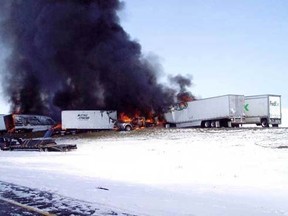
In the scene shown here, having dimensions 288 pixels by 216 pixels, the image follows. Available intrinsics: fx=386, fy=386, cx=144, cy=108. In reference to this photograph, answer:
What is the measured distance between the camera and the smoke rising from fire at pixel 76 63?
5988cm

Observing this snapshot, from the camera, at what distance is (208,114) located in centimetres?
4625

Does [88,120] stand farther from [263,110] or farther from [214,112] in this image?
[263,110]

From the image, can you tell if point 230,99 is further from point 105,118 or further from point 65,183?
point 65,183

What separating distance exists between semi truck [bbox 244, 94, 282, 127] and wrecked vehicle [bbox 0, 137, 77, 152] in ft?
84.0

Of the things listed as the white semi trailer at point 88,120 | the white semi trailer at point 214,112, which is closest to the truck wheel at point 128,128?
the white semi trailer at point 88,120

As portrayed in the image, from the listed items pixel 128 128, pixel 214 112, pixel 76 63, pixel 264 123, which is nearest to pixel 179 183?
pixel 214 112

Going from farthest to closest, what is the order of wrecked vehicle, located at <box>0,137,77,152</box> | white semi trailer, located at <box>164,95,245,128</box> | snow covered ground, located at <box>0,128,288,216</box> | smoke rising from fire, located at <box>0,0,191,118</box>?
smoke rising from fire, located at <box>0,0,191,118</box>, white semi trailer, located at <box>164,95,245,128</box>, wrecked vehicle, located at <box>0,137,77,152</box>, snow covered ground, located at <box>0,128,288,216</box>

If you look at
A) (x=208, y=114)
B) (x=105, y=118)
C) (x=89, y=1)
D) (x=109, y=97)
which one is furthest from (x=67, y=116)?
(x=89, y=1)

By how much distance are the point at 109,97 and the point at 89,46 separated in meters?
11.2

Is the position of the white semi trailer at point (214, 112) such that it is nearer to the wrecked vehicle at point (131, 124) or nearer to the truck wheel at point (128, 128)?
the wrecked vehicle at point (131, 124)

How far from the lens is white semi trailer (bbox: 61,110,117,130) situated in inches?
1914

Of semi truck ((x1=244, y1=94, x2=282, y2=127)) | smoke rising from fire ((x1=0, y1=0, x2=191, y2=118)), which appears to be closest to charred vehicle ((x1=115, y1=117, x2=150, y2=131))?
smoke rising from fire ((x1=0, y1=0, x2=191, y2=118))

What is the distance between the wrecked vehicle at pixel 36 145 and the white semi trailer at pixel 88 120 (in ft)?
50.7

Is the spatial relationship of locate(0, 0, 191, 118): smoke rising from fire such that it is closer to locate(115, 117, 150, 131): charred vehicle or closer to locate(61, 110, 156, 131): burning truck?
locate(115, 117, 150, 131): charred vehicle
